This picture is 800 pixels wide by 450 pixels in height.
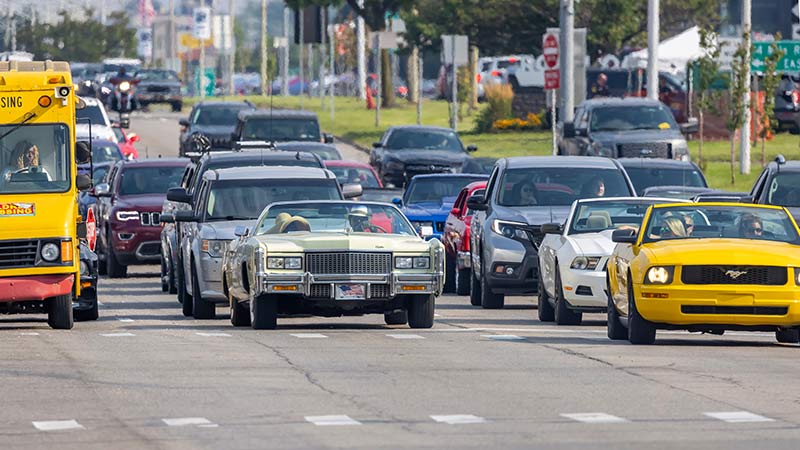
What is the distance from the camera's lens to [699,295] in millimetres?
18516

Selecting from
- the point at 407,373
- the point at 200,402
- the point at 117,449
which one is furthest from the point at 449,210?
the point at 117,449

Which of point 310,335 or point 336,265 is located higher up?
point 336,265

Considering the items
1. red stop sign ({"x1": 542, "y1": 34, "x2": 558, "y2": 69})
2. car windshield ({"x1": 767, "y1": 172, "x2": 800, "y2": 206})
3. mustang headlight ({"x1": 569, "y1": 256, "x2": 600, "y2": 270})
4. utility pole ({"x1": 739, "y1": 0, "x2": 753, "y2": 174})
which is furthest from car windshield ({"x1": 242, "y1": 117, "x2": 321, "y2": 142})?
mustang headlight ({"x1": 569, "y1": 256, "x2": 600, "y2": 270})

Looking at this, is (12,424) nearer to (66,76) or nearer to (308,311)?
(308,311)

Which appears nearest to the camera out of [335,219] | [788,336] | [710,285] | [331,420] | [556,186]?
[331,420]

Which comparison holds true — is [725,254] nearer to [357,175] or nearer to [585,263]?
[585,263]

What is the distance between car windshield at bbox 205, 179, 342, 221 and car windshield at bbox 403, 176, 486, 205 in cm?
891

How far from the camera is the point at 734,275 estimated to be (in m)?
18.6

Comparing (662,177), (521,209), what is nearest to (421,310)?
(521,209)

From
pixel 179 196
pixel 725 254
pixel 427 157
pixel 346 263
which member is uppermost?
pixel 179 196

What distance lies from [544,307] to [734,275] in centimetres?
472

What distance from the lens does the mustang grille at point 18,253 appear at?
68.2ft

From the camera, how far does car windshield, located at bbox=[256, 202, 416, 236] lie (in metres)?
21.2

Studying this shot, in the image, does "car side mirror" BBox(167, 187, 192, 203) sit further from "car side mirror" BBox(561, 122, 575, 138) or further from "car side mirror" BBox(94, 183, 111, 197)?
"car side mirror" BBox(561, 122, 575, 138)
